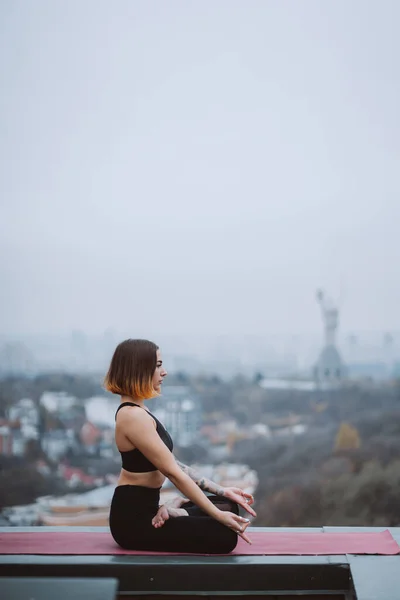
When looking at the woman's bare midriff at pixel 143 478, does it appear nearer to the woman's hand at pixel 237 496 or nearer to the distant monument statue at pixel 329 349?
the woman's hand at pixel 237 496

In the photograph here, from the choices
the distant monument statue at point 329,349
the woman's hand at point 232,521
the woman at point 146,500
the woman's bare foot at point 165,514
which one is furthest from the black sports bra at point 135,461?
the distant monument statue at point 329,349

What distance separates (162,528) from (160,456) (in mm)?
251

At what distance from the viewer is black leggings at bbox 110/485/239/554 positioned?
6.97ft

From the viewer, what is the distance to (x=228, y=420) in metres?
7.32

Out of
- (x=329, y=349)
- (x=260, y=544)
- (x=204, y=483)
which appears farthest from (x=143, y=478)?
(x=329, y=349)

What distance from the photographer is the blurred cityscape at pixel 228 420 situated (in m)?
6.80

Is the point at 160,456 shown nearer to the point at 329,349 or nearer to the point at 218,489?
the point at 218,489

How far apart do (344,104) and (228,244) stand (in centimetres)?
155

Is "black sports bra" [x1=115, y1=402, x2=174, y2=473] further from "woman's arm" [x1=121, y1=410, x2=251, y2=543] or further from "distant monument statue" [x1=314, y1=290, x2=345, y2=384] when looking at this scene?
"distant monument statue" [x1=314, y1=290, x2=345, y2=384]

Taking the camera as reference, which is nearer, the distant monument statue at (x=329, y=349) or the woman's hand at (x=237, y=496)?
the woman's hand at (x=237, y=496)

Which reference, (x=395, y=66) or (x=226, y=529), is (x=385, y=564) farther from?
(x=395, y=66)

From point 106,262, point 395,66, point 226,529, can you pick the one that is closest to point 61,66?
point 106,262

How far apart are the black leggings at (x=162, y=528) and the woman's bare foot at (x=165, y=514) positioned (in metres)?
0.01

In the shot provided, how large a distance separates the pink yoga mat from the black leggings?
0.14ft
